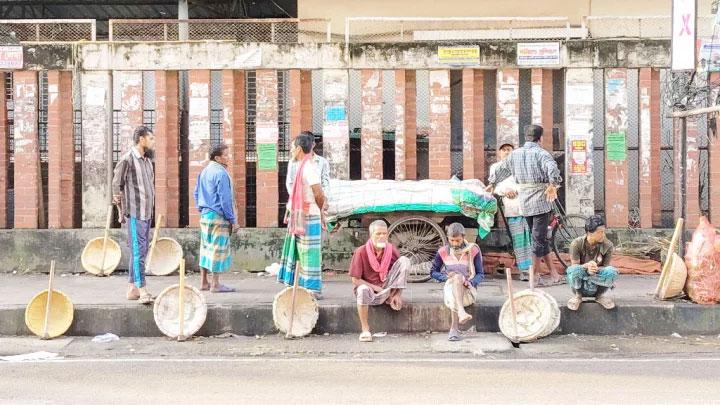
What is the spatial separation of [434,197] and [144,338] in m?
3.75

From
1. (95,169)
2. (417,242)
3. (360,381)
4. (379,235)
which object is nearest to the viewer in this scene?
(360,381)

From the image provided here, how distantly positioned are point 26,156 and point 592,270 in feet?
24.4

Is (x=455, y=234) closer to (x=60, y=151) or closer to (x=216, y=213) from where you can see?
(x=216, y=213)

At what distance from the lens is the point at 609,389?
19.6 feet

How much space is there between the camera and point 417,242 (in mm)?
10391

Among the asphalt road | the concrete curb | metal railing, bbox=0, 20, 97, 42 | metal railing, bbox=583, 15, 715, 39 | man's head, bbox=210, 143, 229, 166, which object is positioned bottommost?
the asphalt road

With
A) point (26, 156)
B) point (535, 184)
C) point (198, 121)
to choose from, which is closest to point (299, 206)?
point (535, 184)

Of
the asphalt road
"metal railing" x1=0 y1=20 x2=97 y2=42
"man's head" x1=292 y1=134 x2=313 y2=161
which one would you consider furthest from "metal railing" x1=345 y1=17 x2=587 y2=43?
the asphalt road

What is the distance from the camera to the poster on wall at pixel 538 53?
11.2 metres

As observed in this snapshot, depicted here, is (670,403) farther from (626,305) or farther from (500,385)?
(626,305)

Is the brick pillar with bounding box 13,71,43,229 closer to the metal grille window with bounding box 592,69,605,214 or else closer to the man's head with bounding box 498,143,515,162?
the man's head with bounding box 498,143,515,162

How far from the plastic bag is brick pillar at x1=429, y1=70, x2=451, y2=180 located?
3.67 metres

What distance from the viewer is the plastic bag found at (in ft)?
27.7

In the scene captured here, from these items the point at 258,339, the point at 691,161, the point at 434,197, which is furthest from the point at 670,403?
the point at 691,161
